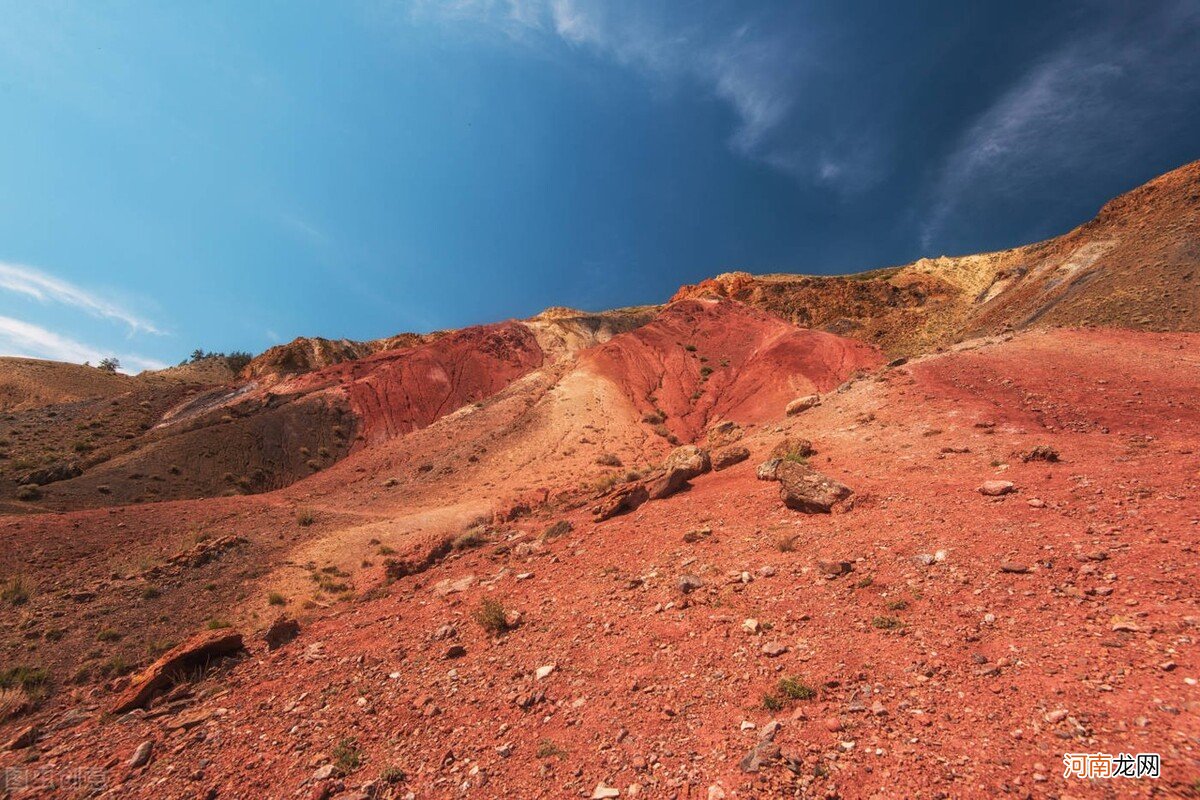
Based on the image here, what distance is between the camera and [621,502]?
45.8ft

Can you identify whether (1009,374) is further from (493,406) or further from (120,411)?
(120,411)

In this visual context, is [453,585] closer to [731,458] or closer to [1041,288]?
[731,458]

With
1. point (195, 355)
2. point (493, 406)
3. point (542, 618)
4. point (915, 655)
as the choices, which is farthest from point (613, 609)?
point (195, 355)

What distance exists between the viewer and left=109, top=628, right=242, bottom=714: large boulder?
8.05 metres

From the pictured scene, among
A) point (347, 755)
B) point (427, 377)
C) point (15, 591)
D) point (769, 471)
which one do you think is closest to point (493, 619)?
point (347, 755)

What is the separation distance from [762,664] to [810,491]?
5.53m

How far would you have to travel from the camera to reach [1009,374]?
18344mm

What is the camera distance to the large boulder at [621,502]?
45.3 feet

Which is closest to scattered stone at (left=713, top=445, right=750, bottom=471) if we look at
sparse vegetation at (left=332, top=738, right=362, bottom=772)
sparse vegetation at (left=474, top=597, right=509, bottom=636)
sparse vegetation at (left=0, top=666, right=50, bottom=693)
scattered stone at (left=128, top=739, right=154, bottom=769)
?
sparse vegetation at (left=474, top=597, right=509, bottom=636)

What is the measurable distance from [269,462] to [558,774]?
33.0 metres

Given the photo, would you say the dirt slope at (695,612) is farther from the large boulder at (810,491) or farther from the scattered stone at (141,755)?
the large boulder at (810,491)

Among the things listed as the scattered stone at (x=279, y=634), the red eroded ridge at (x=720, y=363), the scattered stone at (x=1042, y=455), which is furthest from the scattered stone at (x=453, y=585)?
the red eroded ridge at (x=720, y=363)

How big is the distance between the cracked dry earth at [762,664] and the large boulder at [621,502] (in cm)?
170

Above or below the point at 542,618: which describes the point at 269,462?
above
